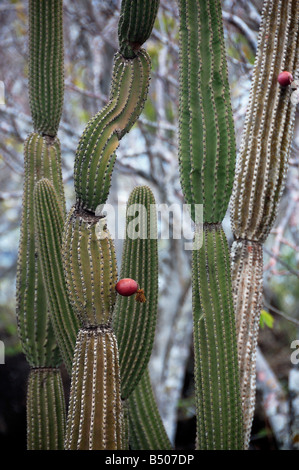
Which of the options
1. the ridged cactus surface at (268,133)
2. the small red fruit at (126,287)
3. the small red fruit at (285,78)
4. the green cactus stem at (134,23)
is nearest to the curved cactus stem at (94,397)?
the small red fruit at (126,287)

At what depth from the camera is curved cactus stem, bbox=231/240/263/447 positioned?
211 cm

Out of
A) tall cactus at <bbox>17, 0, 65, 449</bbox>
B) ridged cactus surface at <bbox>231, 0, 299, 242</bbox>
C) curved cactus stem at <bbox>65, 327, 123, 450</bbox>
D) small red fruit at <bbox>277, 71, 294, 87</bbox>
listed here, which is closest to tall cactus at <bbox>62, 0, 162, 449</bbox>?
curved cactus stem at <bbox>65, 327, 123, 450</bbox>

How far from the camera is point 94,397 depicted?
174 centimetres

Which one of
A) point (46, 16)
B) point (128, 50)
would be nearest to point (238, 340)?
point (128, 50)

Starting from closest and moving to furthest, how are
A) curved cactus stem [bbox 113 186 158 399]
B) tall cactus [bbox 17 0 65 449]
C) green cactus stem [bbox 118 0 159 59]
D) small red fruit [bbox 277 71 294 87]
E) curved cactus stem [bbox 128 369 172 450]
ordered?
green cactus stem [bbox 118 0 159 59], small red fruit [bbox 277 71 294 87], curved cactus stem [bbox 113 186 158 399], tall cactus [bbox 17 0 65 449], curved cactus stem [bbox 128 369 172 450]

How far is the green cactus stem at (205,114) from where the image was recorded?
197 cm

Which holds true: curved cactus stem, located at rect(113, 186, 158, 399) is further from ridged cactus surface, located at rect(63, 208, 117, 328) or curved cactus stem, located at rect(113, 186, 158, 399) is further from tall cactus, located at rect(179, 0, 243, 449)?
ridged cactus surface, located at rect(63, 208, 117, 328)

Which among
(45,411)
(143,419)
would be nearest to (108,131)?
(45,411)

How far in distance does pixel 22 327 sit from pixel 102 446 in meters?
0.78

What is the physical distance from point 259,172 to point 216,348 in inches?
28.8

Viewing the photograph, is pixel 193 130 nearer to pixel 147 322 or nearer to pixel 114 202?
pixel 147 322

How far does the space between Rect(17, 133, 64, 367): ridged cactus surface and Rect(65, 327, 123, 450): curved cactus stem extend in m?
0.58

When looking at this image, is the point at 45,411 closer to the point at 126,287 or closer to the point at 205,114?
the point at 126,287

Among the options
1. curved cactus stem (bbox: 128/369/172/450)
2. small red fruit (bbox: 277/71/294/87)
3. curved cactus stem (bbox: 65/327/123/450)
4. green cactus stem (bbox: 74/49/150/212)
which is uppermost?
small red fruit (bbox: 277/71/294/87)
